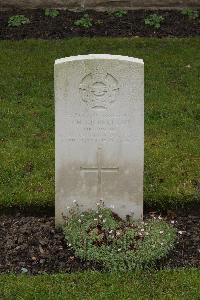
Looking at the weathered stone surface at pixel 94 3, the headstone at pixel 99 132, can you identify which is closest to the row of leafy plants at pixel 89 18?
the weathered stone surface at pixel 94 3

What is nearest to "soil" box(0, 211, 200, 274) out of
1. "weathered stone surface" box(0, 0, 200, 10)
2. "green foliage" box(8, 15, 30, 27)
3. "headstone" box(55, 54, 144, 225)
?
"headstone" box(55, 54, 144, 225)

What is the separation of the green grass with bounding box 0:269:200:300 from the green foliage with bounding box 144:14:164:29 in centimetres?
734

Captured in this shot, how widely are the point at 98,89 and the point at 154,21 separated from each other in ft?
22.3

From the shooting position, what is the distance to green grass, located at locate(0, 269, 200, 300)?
505 cm

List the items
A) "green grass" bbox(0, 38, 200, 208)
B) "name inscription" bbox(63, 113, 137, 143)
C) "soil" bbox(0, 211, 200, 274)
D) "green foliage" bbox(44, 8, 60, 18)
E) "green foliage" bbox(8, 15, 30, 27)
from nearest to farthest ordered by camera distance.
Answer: "soil" bbox(0, 211, 200, 274), "name inscription" bbox(63, 113, 137, 143), "green grass" bbox(0, 38, 200, 208), "green foliage" bbox(8, 15, 30, 27), "green foliage" bbox(44, 8, 60, 18)

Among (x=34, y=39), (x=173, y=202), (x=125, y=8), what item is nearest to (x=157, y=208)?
(x=173, y=202)

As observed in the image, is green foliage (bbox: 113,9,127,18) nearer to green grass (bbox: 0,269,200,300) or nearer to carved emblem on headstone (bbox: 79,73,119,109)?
carved emblem on headstone (bbox: 79,73,119,109)

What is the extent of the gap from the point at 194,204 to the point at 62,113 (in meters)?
1.58

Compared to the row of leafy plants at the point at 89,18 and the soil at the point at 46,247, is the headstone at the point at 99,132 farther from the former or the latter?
the row of leafy plants at the point at 89,18

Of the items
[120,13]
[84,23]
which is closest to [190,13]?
[120,13]

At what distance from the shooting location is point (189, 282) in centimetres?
518

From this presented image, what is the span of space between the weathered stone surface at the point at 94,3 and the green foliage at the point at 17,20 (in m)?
0.62

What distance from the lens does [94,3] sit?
41.9 feet

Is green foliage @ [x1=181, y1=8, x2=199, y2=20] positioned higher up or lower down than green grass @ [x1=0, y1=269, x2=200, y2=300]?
higher up
